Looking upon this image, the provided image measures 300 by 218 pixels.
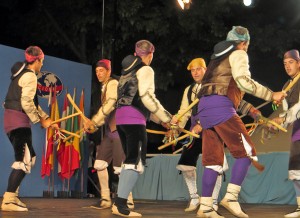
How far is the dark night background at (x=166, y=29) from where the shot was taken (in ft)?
54.4

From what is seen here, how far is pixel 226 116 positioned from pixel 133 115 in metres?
0.98

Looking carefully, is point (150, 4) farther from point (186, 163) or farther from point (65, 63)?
point (186, 163)

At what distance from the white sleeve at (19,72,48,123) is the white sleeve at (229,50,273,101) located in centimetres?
237

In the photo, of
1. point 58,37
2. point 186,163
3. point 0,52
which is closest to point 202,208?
point 186,163

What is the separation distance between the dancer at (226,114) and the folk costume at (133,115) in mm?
518

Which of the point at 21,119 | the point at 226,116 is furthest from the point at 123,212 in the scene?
the point at 21,119

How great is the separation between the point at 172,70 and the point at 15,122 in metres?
10.3

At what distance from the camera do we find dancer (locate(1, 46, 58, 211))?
7508 mm

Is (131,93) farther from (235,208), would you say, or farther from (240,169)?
(235,208)

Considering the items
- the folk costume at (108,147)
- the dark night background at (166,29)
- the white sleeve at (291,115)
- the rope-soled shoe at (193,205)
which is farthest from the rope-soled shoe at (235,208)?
the dark night background at (166,29)

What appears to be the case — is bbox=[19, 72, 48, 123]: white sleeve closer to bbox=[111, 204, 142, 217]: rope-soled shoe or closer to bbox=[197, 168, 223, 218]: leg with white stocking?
bbox=[111, 204, 142, 217]: rope-soled shoe

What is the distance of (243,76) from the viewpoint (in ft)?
20.4

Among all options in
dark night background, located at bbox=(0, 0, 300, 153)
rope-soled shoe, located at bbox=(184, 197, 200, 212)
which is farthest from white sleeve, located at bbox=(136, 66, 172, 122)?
dark night background, located at bbox=(0, 0, 300, 153)

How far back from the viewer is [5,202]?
7.40 m
